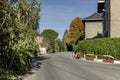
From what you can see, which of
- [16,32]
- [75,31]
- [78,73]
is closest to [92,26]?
[75,31]

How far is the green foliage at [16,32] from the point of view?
54.9 ft

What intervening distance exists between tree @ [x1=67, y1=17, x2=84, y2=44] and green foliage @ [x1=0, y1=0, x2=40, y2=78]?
81095mm

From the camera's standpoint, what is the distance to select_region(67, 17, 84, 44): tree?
4053 inches

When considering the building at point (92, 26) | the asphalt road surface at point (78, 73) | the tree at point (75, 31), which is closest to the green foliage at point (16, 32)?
the asphalt road surface at point (78, 73)

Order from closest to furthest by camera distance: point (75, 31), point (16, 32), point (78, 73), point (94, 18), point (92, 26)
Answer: point (16, 32) < point (78, 73) < point (92, 26) < point (94, 18) < point (75, 31)

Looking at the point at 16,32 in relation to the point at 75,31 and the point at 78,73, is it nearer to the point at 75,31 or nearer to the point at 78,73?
the point at 78,73

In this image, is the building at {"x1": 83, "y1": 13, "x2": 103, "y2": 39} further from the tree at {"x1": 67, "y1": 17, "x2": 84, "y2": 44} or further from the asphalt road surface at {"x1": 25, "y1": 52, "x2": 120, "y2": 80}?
the asphalt road surface at {"x1": 25, "y1": 52, "x2": 120, "y2": 80}

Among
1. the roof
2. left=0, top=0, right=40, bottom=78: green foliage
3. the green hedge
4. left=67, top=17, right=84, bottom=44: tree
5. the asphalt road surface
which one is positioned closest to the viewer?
left=0, top=0, right=40, bottom=78: green foliage

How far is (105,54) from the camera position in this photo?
39438 millimetres

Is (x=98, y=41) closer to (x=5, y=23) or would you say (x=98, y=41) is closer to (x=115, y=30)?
(x=115, y=30)

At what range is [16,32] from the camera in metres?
18.1

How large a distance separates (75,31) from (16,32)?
87.1m

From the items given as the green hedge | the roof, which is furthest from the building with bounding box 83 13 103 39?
the green hedge

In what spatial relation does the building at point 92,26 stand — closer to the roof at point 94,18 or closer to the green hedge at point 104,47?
the roof at point 94,18
